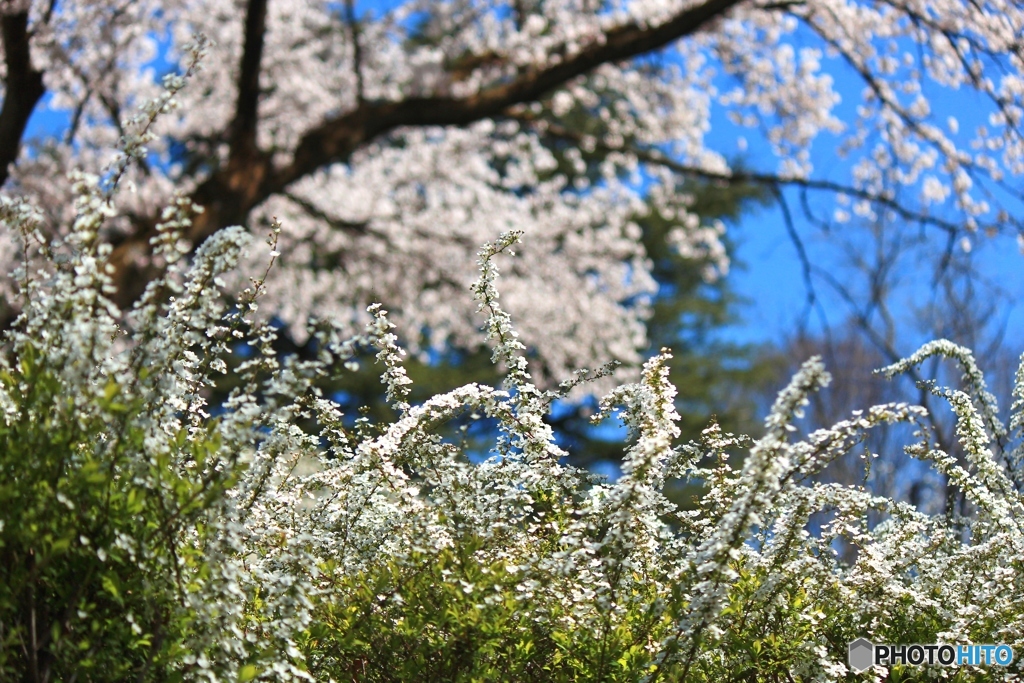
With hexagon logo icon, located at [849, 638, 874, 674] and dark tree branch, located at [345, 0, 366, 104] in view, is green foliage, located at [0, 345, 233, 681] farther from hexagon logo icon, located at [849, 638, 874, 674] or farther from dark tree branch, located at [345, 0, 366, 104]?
dark tree branch, located at [345, 0, 366, 104]

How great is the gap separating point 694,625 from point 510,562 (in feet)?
1.78

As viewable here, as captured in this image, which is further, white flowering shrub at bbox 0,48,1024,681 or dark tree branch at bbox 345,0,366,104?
dark tree branch at bbox 345,0,366,104

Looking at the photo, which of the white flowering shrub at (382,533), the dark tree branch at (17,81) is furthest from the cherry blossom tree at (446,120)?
the white flowering shrub at (382,533)

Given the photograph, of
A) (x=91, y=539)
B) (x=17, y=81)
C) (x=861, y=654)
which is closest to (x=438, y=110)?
(x=17, y=81)

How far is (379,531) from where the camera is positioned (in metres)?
2.78

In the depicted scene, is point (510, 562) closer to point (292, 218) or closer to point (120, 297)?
point (120, 297)

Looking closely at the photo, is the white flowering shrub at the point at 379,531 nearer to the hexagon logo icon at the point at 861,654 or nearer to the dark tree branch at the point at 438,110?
the hexagon logo icon at the point at 861,654

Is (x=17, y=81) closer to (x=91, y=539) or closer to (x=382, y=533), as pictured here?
(x=382, y=533)

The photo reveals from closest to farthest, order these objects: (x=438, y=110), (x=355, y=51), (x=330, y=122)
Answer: (x=438, y=110), (x=330, y=122), (x=355, y=51)

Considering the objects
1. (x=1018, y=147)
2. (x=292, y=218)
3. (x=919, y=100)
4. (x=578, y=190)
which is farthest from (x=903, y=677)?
(x=578, y=190)

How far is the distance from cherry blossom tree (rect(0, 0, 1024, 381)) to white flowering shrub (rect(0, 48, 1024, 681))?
4.05 m

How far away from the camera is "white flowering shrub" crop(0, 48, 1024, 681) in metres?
2.09

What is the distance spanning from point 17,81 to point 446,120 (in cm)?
383
